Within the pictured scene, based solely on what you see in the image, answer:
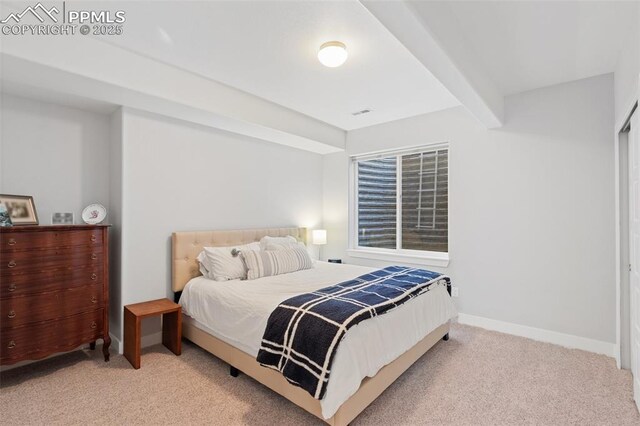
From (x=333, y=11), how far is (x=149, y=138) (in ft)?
6.96

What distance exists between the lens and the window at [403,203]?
3.97 meters

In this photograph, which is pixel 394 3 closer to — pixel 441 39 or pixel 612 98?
pixel 441 39

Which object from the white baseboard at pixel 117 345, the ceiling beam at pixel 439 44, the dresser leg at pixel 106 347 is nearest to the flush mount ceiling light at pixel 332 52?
the ceiling beam at pixel 439 44

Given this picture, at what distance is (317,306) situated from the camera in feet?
6.67

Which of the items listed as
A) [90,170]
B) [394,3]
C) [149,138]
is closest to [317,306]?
[394,3]

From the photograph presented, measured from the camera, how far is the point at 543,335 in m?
3.09

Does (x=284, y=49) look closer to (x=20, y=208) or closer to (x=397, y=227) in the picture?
(x=20, y=208)

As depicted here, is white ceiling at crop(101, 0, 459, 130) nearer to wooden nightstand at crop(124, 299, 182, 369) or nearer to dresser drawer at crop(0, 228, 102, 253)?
dresser drawer at crop(0, 228, 102, 253)

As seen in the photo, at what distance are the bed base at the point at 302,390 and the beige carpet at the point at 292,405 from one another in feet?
0.37

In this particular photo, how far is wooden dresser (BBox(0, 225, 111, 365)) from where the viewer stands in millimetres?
2188

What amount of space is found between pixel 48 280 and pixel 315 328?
2127 mm

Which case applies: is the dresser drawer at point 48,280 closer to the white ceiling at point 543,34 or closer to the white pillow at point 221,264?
the white pillow at point 221,264

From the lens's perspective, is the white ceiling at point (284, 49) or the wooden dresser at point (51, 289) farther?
the wooden dresser at point (51, 289)

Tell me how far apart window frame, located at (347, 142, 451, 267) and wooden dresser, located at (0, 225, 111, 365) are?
314 centimetres
